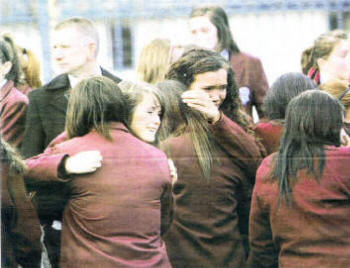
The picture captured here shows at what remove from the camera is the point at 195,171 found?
12.1 feet

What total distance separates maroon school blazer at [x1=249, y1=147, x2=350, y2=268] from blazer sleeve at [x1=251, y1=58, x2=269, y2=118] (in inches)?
8.1

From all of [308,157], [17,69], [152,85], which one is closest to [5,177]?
[17,69]

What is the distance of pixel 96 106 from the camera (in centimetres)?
358

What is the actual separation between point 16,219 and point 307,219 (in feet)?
3.46

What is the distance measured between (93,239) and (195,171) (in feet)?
1.42

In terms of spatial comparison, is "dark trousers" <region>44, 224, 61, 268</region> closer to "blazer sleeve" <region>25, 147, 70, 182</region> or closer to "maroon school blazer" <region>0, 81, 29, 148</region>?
"blazer sleeve" <region>25, 147, 70, 182</region>

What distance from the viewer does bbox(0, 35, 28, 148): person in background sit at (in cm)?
372

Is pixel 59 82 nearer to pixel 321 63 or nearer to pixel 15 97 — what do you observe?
pixel 15 97

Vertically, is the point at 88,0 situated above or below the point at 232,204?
above

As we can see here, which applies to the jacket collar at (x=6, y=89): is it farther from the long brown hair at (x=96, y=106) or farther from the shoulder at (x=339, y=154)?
the shoulder at (x=339, y=154)

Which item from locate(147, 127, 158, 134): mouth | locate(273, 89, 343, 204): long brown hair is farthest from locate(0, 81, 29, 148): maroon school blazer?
locate(273, 89, 343, 204): long brown hair

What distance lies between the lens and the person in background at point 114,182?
362cm

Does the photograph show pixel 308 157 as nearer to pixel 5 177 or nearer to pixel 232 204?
pixel 232 204

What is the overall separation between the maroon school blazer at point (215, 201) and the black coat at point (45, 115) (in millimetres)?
397
